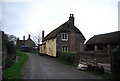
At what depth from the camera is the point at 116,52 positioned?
12.2m

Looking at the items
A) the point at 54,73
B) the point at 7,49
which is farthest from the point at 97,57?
the point at 7,49

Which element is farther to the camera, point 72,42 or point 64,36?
point 72,42

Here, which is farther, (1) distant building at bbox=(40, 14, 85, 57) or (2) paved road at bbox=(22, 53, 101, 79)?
(1) distant building at bbox=(40, 14, 85, 57)

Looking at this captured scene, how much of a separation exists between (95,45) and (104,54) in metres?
18.7

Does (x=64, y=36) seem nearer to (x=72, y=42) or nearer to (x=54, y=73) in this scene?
(x=72, y=42)

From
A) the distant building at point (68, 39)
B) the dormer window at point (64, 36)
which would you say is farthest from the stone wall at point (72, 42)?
the dormer window at point (64, 36)

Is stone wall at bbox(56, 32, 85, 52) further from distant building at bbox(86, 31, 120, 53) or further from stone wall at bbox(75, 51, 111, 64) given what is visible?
stone wall at bbox(75, 51, 111, 64)

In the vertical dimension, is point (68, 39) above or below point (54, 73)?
above

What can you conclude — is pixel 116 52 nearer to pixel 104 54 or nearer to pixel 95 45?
pixel 104 54

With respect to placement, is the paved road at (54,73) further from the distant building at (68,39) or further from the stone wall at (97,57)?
the distant building at (68,39)

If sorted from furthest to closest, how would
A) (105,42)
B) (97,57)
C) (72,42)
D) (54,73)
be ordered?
(72,42)
(105,42)
(97,57)
(54,73)

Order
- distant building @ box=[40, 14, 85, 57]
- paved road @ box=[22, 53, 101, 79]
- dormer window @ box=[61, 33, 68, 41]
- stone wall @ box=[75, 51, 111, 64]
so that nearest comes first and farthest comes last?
paved road @ box=[22, 53, 101, 79]
stone wall @ box=[75, 51, 111, 64]
distant building @ box=[40, 14, 85, 57]
dormer window @ box=[61, 33, 68, 41]

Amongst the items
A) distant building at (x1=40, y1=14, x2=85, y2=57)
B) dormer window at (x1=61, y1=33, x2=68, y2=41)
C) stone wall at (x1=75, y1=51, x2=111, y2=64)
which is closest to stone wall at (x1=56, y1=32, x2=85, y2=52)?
distant building at (x1=40, y1=14, x2=85, y2=57)

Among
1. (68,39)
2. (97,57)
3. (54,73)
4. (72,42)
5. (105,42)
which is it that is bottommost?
(54,73)
